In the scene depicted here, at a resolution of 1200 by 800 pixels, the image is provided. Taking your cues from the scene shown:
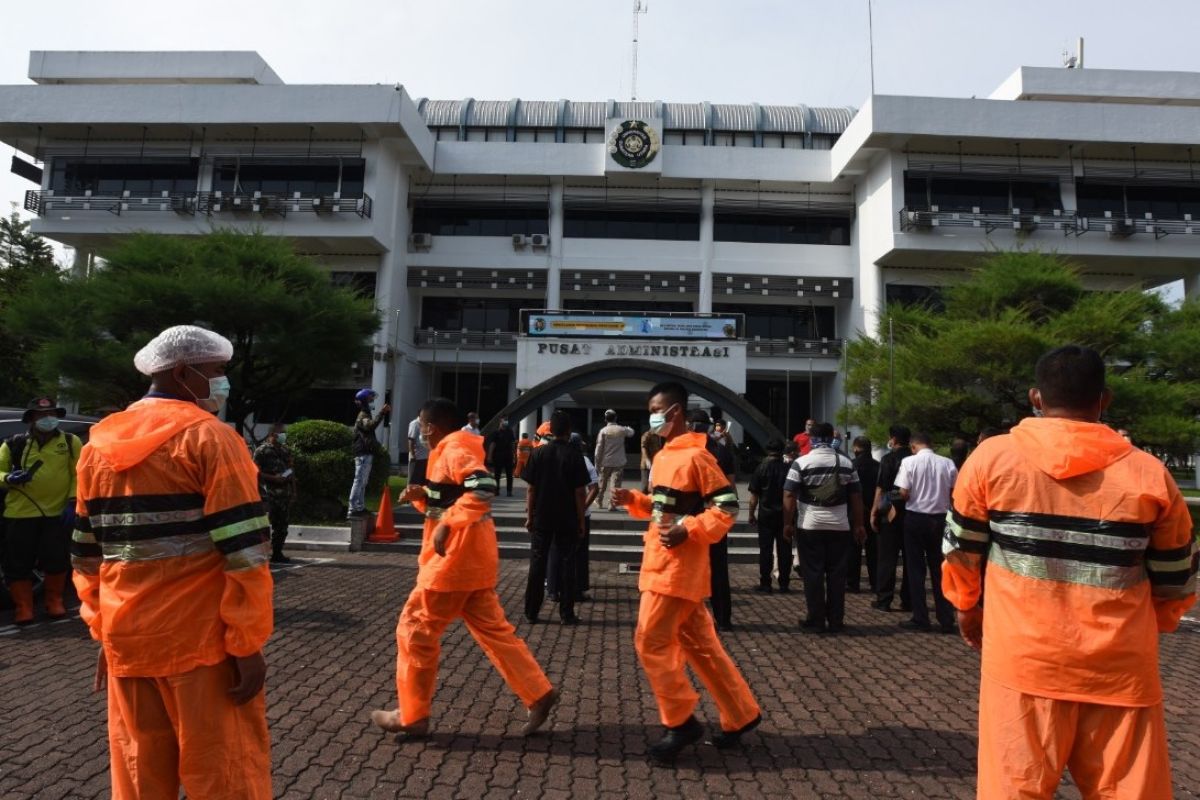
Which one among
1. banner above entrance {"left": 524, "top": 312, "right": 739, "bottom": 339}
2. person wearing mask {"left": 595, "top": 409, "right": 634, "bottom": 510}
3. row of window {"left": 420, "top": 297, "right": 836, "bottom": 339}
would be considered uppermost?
row of window {"left": 420, "top": 297, "right": 836, "bottom": 339}

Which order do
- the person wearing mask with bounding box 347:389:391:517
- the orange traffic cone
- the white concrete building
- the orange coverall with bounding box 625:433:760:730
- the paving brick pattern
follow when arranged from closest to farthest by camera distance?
the paving brick pattern
the orange coverall with bounding box 625:433:760:730
the person wearing mask with bounding box 347:389:391:517
the orange traffic cone
the white concrete building

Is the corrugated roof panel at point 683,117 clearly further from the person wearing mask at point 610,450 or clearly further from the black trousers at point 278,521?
the black trousers at point 278,521

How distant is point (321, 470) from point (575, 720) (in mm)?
9115

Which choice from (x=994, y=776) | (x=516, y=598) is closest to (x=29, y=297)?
(x=516, y=598)

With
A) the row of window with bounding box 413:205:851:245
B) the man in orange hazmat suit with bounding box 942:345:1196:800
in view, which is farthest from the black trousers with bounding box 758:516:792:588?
the row of window with bounding box 413:205:851:245

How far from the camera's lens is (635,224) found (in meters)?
28.7

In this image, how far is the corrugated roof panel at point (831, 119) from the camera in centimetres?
3316

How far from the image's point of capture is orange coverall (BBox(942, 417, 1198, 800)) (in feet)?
6.27

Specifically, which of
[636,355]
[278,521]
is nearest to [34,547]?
[278,521]

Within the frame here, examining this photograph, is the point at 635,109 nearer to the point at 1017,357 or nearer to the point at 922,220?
the point at 922,220

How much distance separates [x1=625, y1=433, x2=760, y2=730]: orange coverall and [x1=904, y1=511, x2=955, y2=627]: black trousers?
3.49 m

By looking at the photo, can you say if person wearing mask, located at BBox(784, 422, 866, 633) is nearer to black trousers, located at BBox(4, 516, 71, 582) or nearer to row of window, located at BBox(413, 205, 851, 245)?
black trousers, located at BBox(4, 516, 71, 582)

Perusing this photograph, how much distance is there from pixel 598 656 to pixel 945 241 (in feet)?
76.7

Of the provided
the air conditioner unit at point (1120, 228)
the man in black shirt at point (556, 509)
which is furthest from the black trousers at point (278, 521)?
the air conditioner unit at point (1120, 228)
